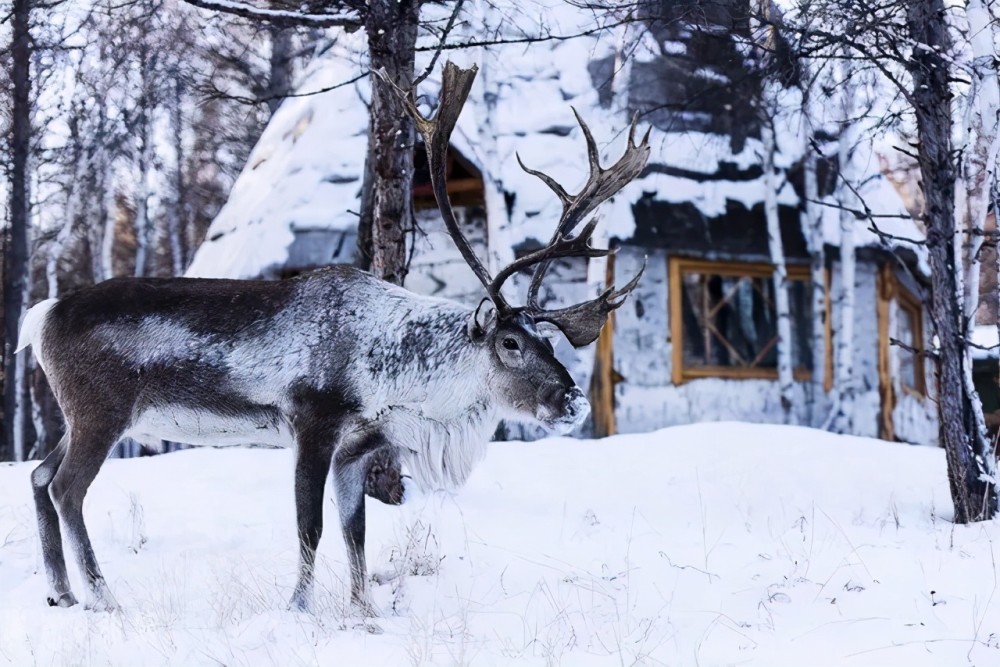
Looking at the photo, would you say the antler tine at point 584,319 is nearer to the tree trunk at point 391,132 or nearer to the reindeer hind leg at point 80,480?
the tree trunk at point 391,132

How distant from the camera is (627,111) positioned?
10961 mm

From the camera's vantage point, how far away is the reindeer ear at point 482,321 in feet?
15.7

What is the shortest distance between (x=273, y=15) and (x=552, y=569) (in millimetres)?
3420

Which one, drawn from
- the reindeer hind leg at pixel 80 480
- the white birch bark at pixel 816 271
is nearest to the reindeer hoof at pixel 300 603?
the reindeer hind leg at pixel 80 480

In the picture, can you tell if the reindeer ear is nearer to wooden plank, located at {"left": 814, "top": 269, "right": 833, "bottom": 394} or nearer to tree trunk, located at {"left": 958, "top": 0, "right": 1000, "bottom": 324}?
tree trunk, located at {"left": 958, "top": 0, "right": 1000, "bottom": 324}

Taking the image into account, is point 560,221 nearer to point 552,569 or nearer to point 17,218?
point 552,569

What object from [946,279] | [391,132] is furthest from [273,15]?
[946,279]

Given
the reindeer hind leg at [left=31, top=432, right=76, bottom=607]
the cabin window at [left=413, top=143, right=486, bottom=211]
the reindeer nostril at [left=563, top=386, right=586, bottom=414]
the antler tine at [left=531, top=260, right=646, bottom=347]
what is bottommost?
the reindeer hind leg at [left=31, top=432, right=76, bottom=607]

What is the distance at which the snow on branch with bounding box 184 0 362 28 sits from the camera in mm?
6055

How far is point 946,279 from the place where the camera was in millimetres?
6160

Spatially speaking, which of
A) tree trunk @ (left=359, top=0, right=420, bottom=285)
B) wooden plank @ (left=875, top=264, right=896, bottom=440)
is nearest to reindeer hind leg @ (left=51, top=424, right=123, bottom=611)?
tree trunk @ (left=359, top=0, right=420, bottom=285)

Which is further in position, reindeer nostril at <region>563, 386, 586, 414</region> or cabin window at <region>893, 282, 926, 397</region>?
cabin window at <region>893, 282, 926, 397</region>

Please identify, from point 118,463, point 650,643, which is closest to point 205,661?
point 650,643

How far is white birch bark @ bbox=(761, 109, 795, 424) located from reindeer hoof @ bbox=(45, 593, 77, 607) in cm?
968
